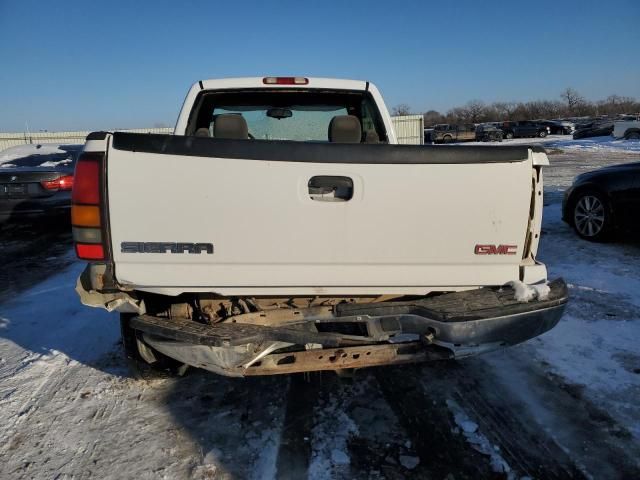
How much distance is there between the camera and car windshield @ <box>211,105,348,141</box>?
15.0ft

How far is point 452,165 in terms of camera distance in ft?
8.32

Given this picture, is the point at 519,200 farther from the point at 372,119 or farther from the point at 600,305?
the point at 600,305

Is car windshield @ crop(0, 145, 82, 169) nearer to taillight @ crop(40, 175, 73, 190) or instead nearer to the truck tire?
taillight @ crop(40, 175, 73, 190)

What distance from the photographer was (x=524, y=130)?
1806 inches

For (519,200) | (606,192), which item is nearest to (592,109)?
(606,192)

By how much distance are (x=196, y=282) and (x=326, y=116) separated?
2741 millimetres

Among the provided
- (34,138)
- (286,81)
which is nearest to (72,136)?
(34,138)

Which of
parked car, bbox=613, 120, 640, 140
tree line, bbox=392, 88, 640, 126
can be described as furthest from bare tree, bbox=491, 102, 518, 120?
parked car, bbox=613, 120, 640, 140

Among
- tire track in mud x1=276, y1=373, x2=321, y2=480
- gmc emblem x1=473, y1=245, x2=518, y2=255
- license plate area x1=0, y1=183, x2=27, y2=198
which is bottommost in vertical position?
tire track in mud x1=276, y1=373, x2=321, y2=480

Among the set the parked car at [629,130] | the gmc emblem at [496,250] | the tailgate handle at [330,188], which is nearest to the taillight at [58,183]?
the tailgate handle at [330,188]

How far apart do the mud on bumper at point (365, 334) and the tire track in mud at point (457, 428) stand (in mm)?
459

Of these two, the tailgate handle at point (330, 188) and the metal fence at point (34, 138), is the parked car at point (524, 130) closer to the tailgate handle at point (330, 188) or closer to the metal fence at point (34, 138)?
the metal fence at point (34, 138)

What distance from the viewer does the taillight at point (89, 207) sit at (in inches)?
93.7

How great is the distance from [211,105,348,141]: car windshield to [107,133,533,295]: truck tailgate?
2.24 m
